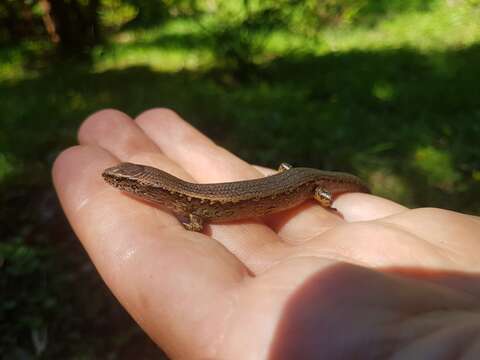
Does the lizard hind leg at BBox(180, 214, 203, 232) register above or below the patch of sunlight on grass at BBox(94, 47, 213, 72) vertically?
below

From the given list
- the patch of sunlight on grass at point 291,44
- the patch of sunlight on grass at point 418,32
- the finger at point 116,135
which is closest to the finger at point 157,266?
the finger at point 116,135

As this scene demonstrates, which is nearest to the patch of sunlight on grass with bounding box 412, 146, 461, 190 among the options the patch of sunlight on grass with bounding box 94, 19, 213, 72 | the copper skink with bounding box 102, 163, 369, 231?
the copper skink with bounding box 102, 163, 369, 231

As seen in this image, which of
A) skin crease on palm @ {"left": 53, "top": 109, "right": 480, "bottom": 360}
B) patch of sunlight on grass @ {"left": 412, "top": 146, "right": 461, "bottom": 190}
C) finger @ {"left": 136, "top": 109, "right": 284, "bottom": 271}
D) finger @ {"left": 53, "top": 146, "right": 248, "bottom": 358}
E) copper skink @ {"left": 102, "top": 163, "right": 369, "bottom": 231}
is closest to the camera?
skin crease on palm @ {"left": 53, "top": 109, "right": 480, "bottom": 360}

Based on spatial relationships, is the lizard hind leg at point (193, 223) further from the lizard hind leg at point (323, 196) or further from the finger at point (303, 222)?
the lizard hind leg at point (323, 196)

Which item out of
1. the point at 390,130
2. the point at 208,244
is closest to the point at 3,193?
the point at 208,244

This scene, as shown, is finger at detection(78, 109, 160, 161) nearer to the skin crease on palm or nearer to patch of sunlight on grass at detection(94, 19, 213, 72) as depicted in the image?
the skin crease on palm

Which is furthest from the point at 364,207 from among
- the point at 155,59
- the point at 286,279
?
the point at 155,59

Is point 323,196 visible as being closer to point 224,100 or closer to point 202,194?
point 202,194

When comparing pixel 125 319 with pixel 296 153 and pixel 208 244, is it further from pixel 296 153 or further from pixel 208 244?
pixel 296 153
